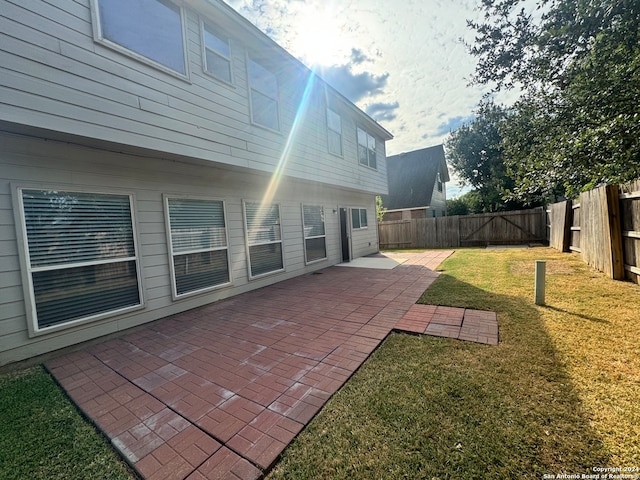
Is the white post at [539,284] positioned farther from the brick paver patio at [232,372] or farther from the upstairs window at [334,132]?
the upstairs window at [334,132]

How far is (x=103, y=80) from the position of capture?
3541 millimetres

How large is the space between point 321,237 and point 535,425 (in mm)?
7787

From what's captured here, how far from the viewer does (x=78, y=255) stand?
13.0ft

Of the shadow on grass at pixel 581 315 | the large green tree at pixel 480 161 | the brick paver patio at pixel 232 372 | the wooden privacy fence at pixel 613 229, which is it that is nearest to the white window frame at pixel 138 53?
the brick paver patio at pixel 232 372

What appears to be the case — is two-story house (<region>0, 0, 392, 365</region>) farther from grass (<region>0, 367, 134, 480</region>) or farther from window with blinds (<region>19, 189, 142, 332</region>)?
grass (<region>0, 367, 134, 480</region>)

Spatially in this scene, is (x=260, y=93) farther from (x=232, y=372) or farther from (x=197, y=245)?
(x=232, y=372)

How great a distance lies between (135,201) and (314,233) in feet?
17.8

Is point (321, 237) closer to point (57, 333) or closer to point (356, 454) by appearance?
point (57, 333)

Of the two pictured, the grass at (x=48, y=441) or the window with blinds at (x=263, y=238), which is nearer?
the grass at (x=48, y=441)

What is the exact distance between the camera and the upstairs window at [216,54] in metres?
4.95

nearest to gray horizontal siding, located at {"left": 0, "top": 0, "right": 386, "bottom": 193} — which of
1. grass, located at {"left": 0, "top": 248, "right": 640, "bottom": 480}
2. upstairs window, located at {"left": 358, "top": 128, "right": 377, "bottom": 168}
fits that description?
grass, located at {"left": 0, "top": 248, "right": 640, "bottom": 480}

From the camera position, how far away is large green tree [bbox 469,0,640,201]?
4078 mm

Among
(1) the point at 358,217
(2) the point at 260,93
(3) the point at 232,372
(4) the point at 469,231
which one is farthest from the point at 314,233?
(4) the point at 469,231

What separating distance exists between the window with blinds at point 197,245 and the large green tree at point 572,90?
5.88m
